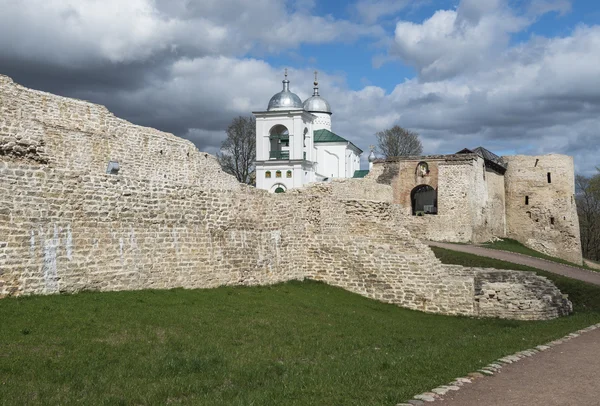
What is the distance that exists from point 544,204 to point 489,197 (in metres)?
4.24

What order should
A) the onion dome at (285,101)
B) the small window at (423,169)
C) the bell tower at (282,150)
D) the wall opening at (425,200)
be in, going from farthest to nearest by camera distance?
the onion dome at (285,101) < the bell tower at (282,150) < the wall opening at (425,200) < the small window at (423,169)

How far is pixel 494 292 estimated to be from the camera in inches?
679

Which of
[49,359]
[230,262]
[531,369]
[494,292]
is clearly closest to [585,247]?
[494,292]

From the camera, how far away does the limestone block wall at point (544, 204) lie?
126ft

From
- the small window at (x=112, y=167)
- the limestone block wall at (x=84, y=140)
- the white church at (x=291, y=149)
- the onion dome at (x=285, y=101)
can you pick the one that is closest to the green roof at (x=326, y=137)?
the white church at (x=291, y=149)

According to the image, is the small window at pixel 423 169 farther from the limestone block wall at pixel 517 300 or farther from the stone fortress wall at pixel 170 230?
the limestone block wall at pixel 517 300

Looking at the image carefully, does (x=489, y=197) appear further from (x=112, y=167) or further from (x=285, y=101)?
(x=285, y=101)

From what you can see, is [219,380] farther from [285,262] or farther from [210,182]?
[210,182]

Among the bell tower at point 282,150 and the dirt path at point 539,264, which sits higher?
the bell tower at point 282,150

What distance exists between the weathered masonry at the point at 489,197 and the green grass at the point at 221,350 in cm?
1865

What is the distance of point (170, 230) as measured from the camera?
14.4 metres

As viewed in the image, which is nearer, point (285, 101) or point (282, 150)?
point (282, 150)

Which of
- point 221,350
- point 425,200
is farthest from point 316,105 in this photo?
point 221,350

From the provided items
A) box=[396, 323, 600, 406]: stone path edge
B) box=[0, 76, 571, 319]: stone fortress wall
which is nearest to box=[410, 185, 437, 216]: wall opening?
box=[0, 76, 571, 319]: stone fortress wall
